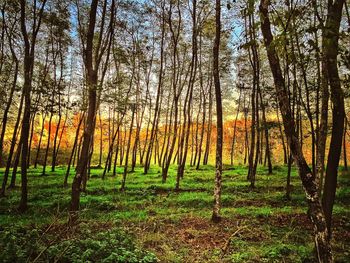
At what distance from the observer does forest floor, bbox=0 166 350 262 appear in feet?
22.0

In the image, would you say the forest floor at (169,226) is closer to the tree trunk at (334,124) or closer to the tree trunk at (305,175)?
the tree trunk at (305,175)

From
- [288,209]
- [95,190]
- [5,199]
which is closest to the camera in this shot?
[288,209]

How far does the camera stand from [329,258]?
5520 millimetres

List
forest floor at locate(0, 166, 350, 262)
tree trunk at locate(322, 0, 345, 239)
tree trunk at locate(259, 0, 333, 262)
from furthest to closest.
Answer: forest floor at locate(0, 166, 350, 262)
tree trunk at locate(322, 0, 345, 239)
tree trunk at locate(259, 0, 333, 262)

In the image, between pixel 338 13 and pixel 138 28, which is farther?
pixel 138 28

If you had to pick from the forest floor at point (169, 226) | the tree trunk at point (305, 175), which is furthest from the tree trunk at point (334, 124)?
the forest floor at point (169, 226)

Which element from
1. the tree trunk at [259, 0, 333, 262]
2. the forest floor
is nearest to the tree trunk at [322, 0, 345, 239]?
the tree trunk at [259, 0, 333, 262]

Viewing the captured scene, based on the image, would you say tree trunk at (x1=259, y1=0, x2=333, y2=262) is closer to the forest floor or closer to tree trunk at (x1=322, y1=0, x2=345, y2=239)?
tree trunk at (x1=322, y1=0, x2=345, y2=239)

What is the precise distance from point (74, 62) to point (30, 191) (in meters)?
18.1

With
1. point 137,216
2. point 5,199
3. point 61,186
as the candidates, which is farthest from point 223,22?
point 5,199

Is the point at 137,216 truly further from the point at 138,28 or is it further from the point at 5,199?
the point at 138,28

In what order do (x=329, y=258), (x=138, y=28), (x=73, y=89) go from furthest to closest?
(x=73, y=89)
(x=138, y=28)
(x=329, y=258)

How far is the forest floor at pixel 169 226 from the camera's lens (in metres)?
6.70

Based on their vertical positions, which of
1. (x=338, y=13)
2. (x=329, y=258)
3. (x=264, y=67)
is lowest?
(x=329, y=258)
